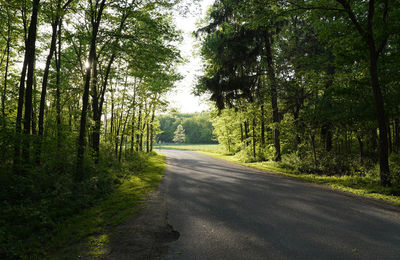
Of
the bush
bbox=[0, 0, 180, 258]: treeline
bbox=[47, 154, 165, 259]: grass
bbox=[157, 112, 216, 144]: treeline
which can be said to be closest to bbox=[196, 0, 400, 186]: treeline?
bbox=[0, 0, 180, 258]: treeline

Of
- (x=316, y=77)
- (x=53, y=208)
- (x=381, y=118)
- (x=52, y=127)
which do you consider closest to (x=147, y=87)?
(x=52, y=127)

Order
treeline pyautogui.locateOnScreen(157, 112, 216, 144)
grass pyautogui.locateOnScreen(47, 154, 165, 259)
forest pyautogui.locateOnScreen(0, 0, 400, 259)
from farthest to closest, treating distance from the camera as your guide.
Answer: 1. treeline pyautogui.locateOnScreen(157, 112, 216, 144)
2. forest pyautogui.locateOnScreen(0, 0, 400, 259)
3. grass pyautogui.locateOnScreen(47, 154, 165, 259)

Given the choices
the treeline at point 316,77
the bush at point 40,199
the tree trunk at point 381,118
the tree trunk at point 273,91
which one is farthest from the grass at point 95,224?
the tree trunk at point 273,91

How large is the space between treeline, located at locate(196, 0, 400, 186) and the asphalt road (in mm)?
4158

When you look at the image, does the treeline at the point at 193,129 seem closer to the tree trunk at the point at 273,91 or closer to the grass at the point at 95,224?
the tree trunk at the point at 273,91

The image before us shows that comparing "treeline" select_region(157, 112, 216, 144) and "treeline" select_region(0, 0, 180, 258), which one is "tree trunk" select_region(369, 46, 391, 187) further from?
"treeline" select_region(157, 112, 216, 144)

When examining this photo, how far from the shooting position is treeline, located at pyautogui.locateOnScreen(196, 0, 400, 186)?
9.37 m

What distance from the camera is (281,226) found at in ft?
16.1

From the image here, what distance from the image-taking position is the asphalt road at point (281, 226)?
3.84 metres

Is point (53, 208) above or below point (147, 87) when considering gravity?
below

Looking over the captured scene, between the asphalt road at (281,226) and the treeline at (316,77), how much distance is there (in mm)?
4158

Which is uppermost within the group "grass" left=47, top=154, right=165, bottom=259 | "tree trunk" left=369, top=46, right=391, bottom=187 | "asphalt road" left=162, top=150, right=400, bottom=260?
"tree trunk" left=369, top=46, right=391, bottom=187

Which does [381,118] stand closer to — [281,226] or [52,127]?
[281,226]

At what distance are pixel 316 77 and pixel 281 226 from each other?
9610 mm
